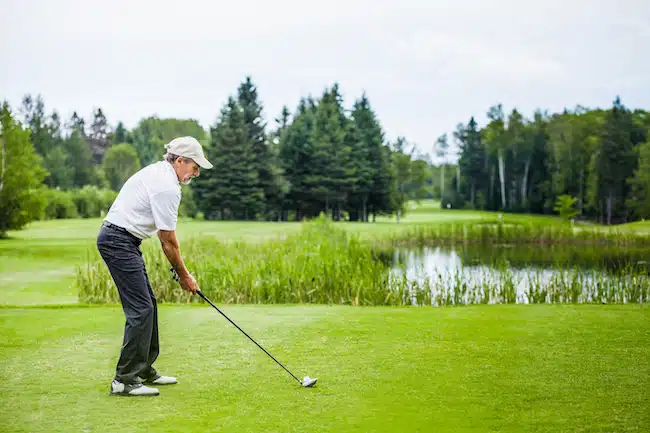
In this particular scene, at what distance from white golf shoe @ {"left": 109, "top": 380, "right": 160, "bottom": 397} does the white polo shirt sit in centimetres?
83

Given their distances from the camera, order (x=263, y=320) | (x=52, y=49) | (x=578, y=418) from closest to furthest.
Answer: (x=578, y=418), (x=263, y=320), (x=52, y=49)

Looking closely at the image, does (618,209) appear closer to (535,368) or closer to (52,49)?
(52,49)

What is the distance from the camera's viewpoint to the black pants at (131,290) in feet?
13.6

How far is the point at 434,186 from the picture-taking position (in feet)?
266

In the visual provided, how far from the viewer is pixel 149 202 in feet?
13.4

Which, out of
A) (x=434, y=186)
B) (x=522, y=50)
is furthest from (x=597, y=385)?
(x=434, y=186)

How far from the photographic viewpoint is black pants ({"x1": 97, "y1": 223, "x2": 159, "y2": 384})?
4133 mm

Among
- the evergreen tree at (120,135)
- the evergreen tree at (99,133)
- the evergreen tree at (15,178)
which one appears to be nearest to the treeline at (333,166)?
the evergreen tree at (120,135)

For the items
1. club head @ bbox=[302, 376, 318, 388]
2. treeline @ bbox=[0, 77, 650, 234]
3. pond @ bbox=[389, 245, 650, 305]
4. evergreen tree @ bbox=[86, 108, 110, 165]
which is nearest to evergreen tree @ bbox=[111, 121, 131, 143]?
evergreen tree @ bbox=[86, 108, 110, 165]

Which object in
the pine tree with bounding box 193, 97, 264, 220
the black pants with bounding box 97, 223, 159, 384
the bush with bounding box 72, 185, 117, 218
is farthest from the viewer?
the pine tree with bounding box 193, 97, 264, 220

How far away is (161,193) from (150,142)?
54689 mm

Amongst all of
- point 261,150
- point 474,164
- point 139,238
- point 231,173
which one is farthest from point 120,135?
point 139,238

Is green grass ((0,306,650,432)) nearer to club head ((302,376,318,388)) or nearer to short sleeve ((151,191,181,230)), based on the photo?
club head ((302,376,318,388))

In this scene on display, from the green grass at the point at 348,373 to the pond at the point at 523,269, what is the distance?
11.2ft
